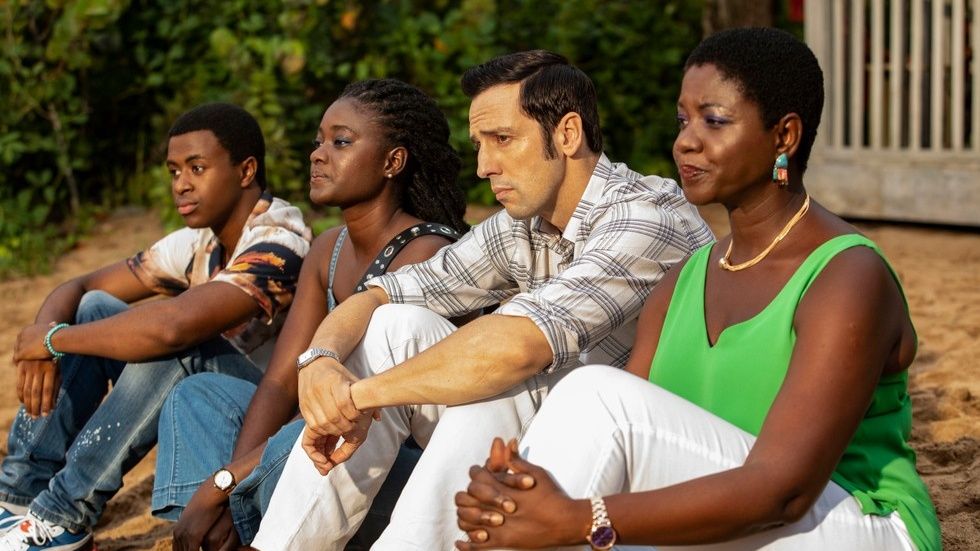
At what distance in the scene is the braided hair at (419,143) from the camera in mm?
3859

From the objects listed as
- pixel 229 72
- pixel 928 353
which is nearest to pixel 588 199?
pixel 928 353

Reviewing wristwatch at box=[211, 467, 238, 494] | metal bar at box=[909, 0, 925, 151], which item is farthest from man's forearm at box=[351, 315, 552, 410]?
metal bar at box=[909, 0, 925, 151]

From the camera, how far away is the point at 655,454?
93.7 inches

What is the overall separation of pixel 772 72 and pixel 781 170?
190mm

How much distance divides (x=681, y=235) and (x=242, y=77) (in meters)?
5.05

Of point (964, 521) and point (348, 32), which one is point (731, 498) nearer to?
point (964, 521)

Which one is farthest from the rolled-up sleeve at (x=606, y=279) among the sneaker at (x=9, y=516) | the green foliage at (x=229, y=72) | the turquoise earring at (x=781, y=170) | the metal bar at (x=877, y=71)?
the metal bar at (x=877, y=71)

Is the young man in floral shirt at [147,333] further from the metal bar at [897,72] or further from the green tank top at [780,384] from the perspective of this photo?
the metal bar at [897,72]

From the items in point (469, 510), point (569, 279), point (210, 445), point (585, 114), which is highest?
point (585, 114)

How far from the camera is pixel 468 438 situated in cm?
286

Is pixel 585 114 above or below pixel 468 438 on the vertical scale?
above

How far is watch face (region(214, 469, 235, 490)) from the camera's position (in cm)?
329

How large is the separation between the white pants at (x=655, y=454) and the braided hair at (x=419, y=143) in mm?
1590

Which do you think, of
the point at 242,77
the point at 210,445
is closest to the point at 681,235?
the point at 210,445
